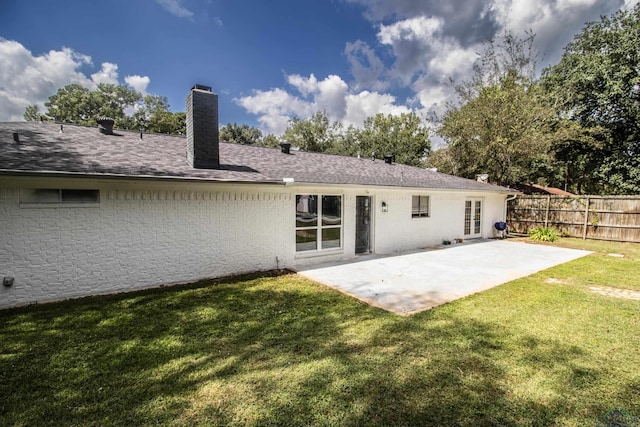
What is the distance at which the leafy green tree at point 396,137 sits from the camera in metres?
38.0

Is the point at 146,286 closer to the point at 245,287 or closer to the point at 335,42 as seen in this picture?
the point at 245,287

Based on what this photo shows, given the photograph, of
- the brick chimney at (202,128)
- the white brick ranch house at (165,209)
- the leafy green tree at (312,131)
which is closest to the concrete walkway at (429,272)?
the white brick ranch house at (165,209)

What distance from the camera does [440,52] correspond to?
669 inches

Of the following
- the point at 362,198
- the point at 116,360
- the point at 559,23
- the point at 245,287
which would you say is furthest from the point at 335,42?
the point at 116,360

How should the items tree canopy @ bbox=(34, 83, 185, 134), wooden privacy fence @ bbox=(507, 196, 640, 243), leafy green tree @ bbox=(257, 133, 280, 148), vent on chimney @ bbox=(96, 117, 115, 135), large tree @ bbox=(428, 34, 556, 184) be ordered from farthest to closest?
leafy green tree @ bbox=(257, 133, 280, 148)
tree canopy @ bbox=(34, 83, 185, 134)
large tree @ bbox=(428, 34, 556, 184)
wooden privacy fence @ bbox=(507, 196, 640, 243)
vent on chimney @ bbox=(96, 117, 115, 135)

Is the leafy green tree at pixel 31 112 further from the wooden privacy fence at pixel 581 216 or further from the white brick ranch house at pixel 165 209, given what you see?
the wooden privacy fence at pixel 581 216

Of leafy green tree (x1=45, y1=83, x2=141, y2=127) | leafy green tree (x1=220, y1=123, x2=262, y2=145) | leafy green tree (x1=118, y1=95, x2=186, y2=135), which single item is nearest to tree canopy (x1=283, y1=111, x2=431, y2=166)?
leafy green tree (x1=220, y1=123, x2=262, y2=145)

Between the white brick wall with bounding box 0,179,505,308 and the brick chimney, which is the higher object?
the brick chimney

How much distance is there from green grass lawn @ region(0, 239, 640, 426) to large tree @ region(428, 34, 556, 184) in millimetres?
14493

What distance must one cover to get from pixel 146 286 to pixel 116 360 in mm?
3288

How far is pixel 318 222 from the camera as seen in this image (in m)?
8.98

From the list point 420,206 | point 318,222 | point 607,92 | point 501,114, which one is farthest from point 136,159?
point 607,92

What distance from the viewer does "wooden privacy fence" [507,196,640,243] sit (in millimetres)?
12938

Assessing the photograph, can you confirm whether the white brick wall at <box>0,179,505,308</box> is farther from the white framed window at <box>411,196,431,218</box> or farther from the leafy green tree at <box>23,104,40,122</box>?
the leafy green tree at <box>23,104,40,122</box>
